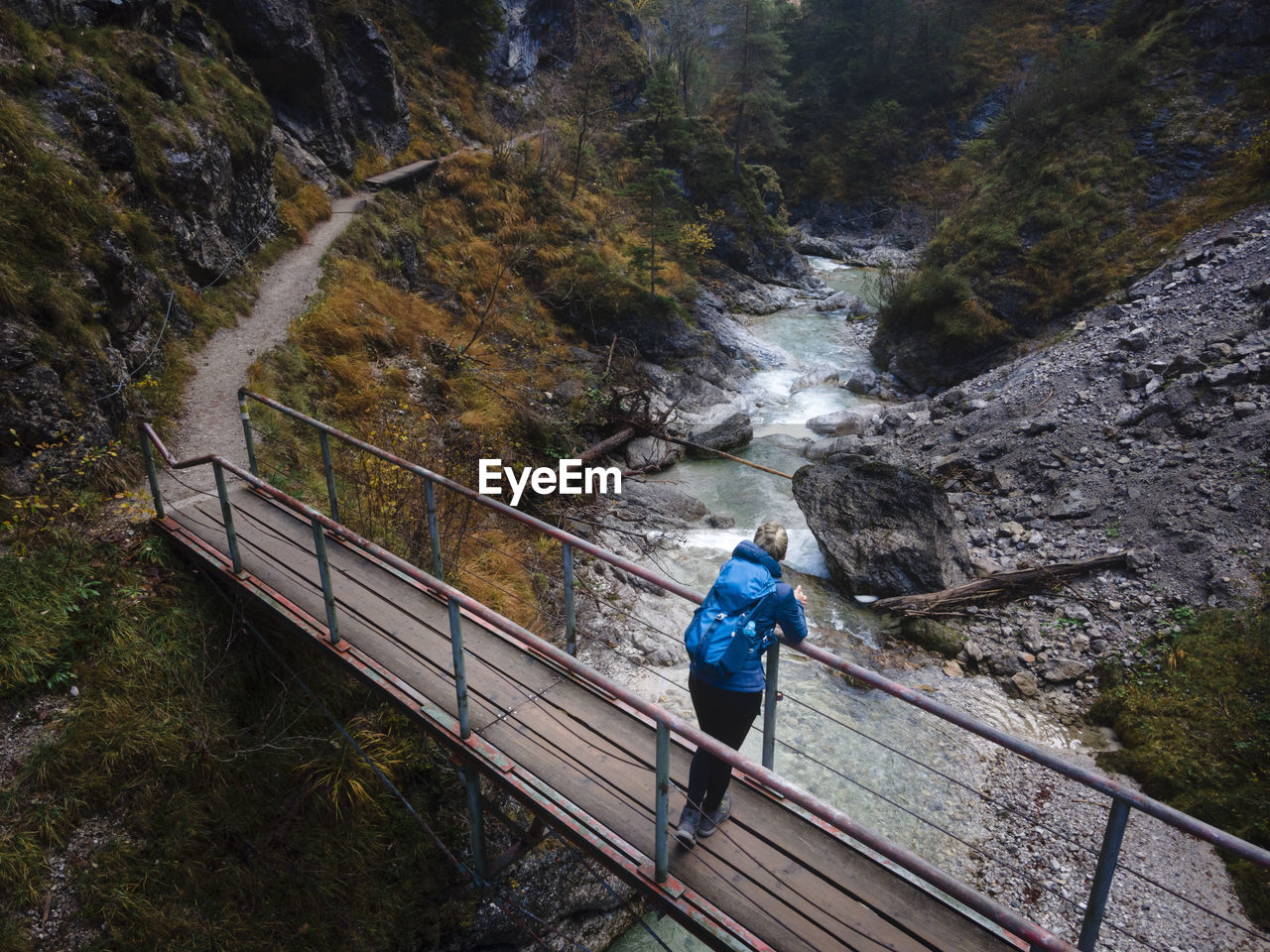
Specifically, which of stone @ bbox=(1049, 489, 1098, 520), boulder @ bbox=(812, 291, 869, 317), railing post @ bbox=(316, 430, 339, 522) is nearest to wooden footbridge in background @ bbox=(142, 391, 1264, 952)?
railing post @ bbox=(316, 430, 339, 522)

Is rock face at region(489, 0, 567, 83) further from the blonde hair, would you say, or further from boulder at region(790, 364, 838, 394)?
the blonde hair

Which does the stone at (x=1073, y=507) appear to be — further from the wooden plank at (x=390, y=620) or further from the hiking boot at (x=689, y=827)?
the hiking boot at (x=689, y=827)

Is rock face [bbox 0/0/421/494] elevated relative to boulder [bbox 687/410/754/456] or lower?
elevated

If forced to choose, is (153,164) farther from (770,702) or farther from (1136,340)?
(1136,340)

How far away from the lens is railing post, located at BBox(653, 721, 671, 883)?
306 centimetres

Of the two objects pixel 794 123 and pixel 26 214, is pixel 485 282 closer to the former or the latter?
pixel 26 214

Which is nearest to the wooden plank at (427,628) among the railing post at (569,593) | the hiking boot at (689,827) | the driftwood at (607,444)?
the railing post at (569,593)

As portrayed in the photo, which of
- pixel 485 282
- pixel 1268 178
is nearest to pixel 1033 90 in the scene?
pixel 1268 178

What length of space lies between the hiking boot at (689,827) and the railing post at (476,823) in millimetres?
2186

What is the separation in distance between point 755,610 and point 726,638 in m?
0.21

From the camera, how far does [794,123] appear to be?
45.2 meters

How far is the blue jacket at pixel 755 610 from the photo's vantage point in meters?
3.47

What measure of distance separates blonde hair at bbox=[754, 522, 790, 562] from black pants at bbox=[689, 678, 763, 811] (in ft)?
2.52

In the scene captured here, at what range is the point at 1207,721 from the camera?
735cm
